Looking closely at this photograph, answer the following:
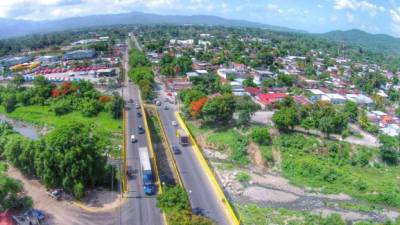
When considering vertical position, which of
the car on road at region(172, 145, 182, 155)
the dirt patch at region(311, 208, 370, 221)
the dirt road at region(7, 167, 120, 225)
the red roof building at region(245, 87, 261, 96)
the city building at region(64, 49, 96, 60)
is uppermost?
the city building at region(64, 49, 96, 60)

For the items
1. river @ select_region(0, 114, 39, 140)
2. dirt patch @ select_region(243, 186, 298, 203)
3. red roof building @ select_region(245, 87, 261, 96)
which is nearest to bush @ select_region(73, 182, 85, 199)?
dirt patch @ select_region(243, 186, 298, 203)

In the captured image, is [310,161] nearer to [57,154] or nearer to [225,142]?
[225,142]

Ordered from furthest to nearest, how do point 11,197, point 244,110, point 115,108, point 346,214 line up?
point 115,108
point 244,110
point 346,214
point 11,197

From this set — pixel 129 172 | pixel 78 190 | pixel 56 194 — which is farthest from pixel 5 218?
pixel 129 172

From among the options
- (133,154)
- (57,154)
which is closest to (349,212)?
(133,154)

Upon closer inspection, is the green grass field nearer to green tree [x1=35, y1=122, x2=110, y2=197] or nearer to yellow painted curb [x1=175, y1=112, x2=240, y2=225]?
yellow painted curb [x1=175, y1=112, x2=240, y2=225]

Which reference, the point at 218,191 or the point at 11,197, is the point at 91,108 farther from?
the point at 218,191

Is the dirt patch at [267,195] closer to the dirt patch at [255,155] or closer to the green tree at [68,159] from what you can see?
the dirt patch at [255,155]

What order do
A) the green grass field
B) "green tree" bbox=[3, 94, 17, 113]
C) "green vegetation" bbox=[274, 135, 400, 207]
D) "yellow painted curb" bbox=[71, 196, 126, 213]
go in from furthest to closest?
"green tree" bbox=[3, 94, 17, 113]
the green grass field
"green vegetation" bbox=[274, 135, 400, 207]
"yellow painted curb" bbox=[71, 196, 126, 213]
